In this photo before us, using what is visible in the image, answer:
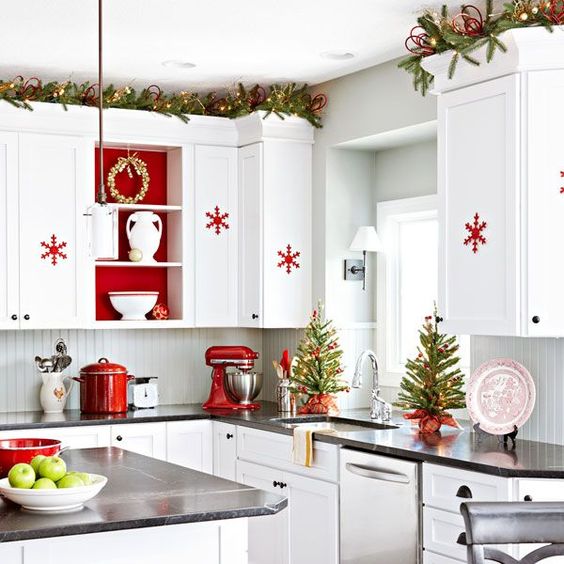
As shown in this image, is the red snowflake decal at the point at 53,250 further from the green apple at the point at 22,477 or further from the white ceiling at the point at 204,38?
the green apple at the point at 22,477


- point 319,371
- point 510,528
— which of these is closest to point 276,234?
point 319,371

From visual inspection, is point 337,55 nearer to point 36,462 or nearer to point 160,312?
point 160,312

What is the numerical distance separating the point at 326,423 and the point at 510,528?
2.91m

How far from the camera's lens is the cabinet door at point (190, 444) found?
5320mm

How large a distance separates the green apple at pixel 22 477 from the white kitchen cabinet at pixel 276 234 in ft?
9.05

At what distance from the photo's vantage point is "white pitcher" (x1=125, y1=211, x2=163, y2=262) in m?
5.64

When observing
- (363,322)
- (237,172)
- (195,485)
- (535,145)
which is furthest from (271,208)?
(195,485)

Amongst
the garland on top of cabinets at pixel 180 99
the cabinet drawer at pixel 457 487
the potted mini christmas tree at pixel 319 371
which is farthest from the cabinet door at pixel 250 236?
the cabinet drawer at pixel 457 487

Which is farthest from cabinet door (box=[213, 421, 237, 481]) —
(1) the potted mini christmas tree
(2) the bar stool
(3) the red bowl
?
(2) the bar stool

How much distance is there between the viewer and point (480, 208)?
3.99 metres

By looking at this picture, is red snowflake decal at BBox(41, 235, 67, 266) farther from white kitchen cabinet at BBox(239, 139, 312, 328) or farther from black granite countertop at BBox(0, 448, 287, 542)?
black granite countertop at BBox(0, 448, 287, 542)

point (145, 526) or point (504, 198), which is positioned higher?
point (504, 198)

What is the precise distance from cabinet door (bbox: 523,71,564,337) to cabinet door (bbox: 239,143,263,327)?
6.86ft

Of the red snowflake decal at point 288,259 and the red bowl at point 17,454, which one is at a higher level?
the red snowflake decal at point 288,259
